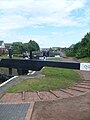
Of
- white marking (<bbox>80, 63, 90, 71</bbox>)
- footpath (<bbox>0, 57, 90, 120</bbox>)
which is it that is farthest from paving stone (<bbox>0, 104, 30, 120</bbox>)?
white marking (<bbox>80, 63, 90, 71</bbox>)

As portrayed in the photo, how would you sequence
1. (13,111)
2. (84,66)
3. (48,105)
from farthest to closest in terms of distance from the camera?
1. (84,66)
2. (48,105)
3. (13,111)

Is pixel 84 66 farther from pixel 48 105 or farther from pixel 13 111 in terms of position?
pixel 13 111

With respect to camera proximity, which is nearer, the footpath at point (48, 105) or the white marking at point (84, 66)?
the footpath at point (48, 105)

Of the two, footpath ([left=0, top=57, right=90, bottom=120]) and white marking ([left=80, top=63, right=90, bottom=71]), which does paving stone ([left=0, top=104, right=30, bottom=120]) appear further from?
white marking ([left=80, top=63, right=90, bottom=71])

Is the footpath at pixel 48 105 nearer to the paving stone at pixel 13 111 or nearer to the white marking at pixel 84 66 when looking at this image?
the paving stone at pixel 13 111

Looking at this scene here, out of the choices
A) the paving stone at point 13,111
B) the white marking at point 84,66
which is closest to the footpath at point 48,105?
the paving stone at point 13,111

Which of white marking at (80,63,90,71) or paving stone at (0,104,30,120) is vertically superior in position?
white marking at (80,63,90,71)

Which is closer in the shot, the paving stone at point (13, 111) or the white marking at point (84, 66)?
the paving stone at point (13, 111)

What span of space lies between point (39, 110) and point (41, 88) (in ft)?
16.5

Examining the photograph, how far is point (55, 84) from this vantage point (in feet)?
59.3

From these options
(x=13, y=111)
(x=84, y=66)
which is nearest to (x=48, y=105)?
(x=13, y=111)

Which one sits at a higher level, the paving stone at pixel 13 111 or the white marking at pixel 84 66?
the white marking at pixel 84 66

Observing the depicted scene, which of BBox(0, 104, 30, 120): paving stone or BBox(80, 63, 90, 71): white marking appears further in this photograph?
BBox(80, 63, 90, 71): white marking

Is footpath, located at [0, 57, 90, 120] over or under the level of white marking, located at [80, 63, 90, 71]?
under
